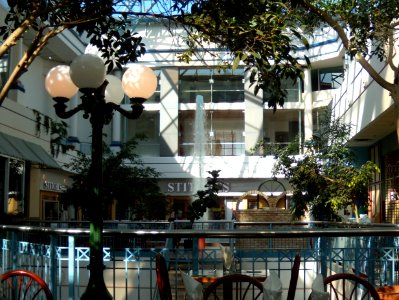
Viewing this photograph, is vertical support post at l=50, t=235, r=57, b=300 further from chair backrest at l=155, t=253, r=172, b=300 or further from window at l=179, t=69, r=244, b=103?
window at l=179, t=69, r=244, b=103

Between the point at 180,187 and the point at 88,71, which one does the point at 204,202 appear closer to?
the point at 88,71

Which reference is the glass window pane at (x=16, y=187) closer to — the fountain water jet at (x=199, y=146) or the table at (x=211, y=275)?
the table at (x=211, y=275)

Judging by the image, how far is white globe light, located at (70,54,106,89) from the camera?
573cm

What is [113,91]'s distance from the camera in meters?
6.47

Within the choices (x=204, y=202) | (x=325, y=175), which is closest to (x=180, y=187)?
(x=325, y=175)

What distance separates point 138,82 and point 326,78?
104 ft

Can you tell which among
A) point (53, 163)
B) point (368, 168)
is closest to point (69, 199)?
point (53, 163)

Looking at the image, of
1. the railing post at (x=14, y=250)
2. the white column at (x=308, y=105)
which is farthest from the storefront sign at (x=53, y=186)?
the railing post at (x=14, y=250)

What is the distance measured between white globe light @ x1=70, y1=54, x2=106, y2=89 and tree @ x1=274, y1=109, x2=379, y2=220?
10441mm

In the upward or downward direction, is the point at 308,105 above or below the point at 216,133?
above

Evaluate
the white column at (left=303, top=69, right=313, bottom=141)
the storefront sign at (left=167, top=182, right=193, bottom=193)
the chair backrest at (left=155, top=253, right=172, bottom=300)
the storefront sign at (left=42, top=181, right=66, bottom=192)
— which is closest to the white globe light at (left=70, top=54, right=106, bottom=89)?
the chair backrest at (left=155, top=253, right=172, bottom=300)

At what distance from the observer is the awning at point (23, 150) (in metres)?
18.0

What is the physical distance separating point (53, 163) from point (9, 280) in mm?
17964

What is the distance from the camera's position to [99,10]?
673 centimetres
